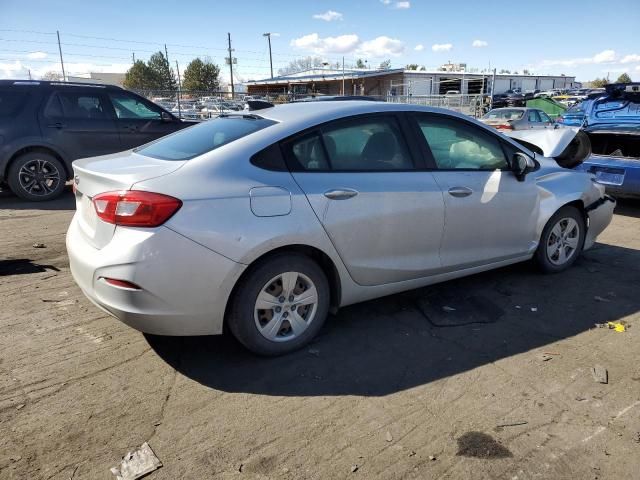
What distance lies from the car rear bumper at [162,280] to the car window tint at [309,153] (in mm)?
824

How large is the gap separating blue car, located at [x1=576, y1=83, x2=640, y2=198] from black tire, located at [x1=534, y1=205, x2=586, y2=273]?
258 centimetres

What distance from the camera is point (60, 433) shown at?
2559 mm

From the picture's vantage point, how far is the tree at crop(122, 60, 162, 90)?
212ft

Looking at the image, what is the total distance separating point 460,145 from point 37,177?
6884 millimetres

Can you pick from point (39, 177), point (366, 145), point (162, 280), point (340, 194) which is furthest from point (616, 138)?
point (39, 177)

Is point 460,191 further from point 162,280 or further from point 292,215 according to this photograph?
point 162,280

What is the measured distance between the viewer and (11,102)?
305 inches

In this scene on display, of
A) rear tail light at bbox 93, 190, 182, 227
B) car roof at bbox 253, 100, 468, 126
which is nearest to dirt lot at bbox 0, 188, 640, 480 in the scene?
rear tail light at bbox 93, 190, 182, 227

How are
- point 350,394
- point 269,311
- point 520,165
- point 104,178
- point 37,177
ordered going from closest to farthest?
point 350,394 → point 104,178 → point 269,311 → point 520,165 → point 37,177

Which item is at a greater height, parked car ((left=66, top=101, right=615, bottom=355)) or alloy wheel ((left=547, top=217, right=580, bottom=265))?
parked car ((left=66, top=101, right=615, bottom=355))

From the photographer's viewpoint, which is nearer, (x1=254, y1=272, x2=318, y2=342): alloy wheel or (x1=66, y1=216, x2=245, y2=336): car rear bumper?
(x1=66, y1=216, x2=245, y2=336): car rear bumper

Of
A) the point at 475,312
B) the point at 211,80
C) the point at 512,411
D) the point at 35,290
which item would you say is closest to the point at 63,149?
the point at 35,290

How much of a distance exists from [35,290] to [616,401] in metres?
4.45

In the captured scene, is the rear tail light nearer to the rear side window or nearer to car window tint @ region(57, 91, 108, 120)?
the rear side window
